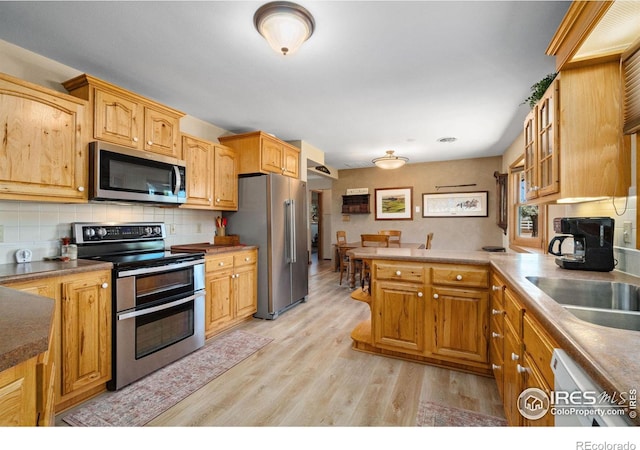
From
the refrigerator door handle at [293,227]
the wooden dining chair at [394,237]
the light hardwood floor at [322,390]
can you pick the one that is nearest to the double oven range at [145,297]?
the light hardwood floor at [322,390]

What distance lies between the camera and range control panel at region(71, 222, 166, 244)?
2.35 metres

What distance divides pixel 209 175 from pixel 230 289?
1.26m

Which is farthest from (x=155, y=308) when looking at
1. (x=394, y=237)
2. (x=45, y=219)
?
(x=394, y=237)

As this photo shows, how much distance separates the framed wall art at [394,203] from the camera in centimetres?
666

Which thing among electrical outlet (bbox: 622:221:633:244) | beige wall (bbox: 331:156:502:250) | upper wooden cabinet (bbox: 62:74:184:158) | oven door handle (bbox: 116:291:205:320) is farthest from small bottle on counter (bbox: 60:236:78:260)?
beige wall (bbox: 331:156:502:250)

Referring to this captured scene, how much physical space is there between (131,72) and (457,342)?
337cm

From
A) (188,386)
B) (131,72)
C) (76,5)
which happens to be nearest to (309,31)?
(76,5)

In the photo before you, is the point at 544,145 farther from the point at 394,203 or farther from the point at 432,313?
the point at 394,203

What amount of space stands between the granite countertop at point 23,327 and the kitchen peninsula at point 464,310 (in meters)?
1.52

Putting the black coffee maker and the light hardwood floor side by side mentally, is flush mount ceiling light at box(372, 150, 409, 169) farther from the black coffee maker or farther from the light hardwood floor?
the black coffee maker

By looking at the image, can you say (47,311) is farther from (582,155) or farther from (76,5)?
(582,155)

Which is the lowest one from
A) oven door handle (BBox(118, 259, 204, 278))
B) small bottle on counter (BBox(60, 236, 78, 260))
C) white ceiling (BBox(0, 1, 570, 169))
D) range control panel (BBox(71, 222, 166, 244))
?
oven door handle (BBox(118, 259, 204, 278))

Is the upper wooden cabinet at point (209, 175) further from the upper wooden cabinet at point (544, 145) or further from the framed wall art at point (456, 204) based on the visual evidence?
the framed wall art at point (456, 204)

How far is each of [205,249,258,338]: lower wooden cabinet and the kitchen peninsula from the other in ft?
4.37
